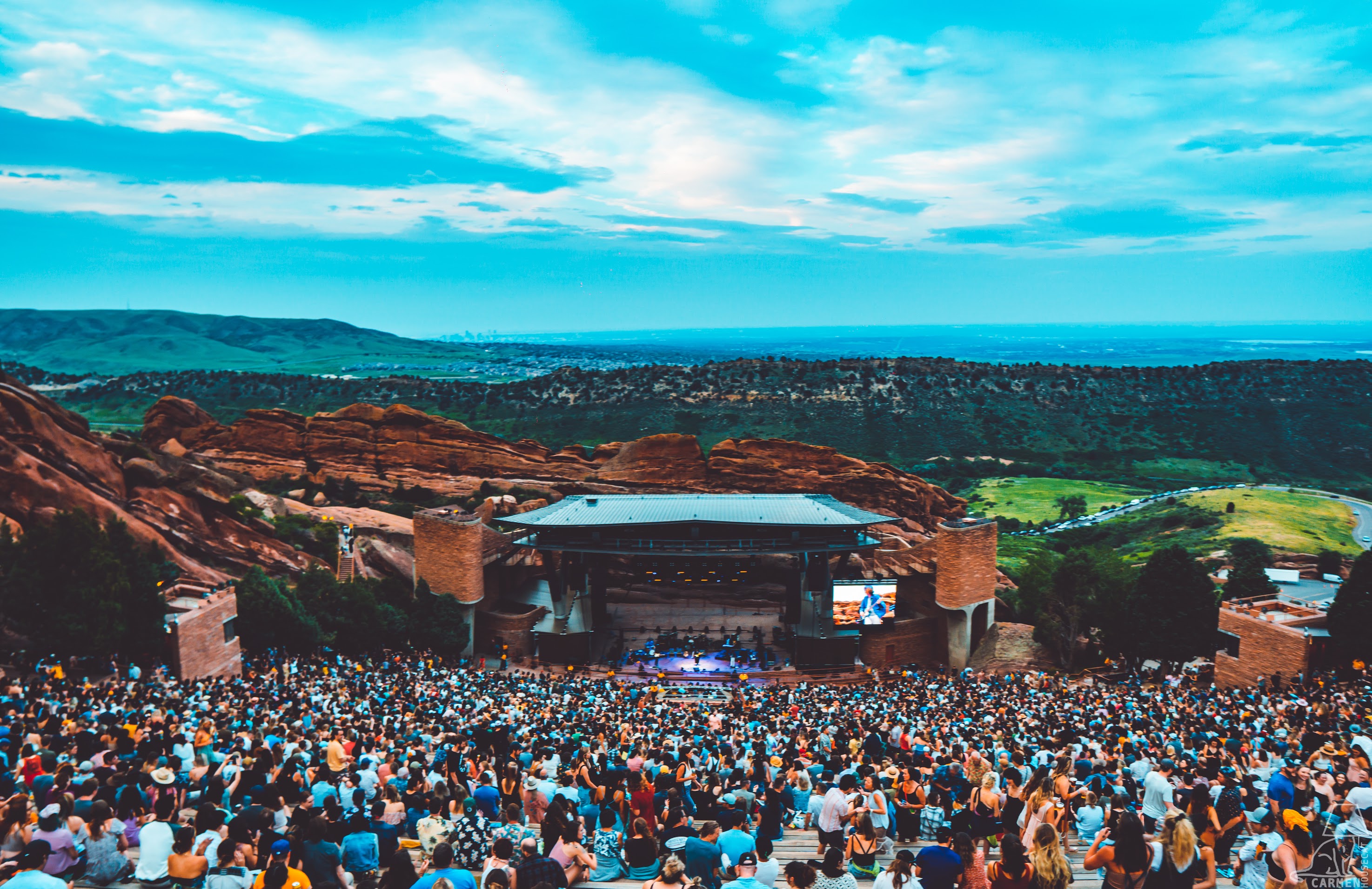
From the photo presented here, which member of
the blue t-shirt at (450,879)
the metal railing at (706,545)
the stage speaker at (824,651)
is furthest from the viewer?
the metal railing at (706,545)

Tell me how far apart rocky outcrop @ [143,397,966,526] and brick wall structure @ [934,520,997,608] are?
17.3 metres

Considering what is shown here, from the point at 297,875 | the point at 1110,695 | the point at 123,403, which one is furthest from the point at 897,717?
the point at 123,403

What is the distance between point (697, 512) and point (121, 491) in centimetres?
2628

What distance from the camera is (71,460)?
36188 millimetres

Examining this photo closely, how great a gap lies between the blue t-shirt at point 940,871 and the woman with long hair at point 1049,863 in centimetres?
72

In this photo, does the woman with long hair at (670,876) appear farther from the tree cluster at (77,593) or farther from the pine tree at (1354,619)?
the pine tree at (1354,619)

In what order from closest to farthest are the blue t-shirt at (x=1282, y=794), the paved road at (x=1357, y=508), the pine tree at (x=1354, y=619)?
the blue t-shirt at (x=1282, y=794) < the pine tree at (x=1354, y=619) < the paved road at (x=1357, y=508)

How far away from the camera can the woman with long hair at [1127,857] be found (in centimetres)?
822

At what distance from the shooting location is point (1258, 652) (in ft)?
105

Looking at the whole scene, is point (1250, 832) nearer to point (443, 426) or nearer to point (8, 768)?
point (8, 768)

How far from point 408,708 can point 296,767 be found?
985 cm

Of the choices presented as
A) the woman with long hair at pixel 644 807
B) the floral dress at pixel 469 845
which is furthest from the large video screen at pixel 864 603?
the floral dress at pixel 469 845

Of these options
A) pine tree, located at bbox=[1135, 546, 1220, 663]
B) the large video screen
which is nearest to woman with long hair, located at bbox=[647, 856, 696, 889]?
pine tree, located at bbox=[1135, 546, 1220, 663]

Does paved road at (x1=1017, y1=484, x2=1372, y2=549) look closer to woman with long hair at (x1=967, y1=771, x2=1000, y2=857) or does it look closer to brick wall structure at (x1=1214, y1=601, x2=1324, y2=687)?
brick wall structure at (x1=1214, y1=601, x2=1324, y2=687)
